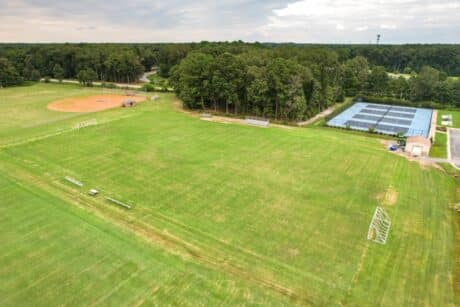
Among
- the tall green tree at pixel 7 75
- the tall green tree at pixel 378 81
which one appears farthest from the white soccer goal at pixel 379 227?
the tall green tree at pixel 7 75

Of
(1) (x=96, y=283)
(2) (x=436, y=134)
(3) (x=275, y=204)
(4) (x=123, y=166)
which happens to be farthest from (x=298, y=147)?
(1) (x=96, y=283)

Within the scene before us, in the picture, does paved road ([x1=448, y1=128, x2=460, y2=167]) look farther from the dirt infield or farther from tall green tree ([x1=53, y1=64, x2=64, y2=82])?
tall green tree ([x1=53, y1=64, x2=64, y2=82])

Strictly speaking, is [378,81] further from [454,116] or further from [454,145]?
[454,145]

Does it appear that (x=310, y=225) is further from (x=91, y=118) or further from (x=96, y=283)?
(x=91, y=118)

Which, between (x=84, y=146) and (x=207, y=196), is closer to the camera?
(x=207, y=196)

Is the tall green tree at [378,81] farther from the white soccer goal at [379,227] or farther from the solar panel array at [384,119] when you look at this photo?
the white soccer goal at [379,227]

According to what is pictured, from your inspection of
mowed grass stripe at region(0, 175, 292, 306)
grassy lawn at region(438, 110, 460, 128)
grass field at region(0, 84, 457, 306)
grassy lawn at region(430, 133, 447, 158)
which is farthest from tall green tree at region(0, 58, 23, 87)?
grassy lawn at region(438, 110, 460, 128)
